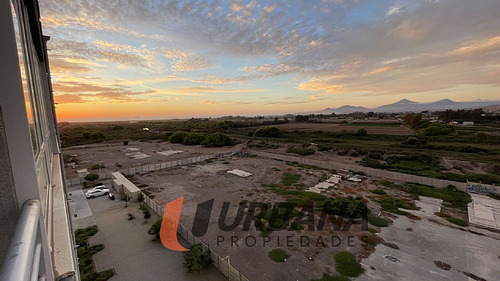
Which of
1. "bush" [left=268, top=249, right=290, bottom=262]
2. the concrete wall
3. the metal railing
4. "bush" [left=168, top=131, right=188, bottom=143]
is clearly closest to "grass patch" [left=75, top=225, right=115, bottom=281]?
"bush" [left=268, top=249, right=290, bottom=262]

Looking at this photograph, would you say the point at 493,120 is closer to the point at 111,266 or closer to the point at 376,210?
the point at 376,210

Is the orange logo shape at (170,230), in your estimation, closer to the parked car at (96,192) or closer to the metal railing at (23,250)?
the parked car at (96,192)

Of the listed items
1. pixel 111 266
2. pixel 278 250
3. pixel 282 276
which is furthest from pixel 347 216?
pixel 111 266

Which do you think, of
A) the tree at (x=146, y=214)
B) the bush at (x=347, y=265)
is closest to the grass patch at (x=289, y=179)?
the bush at (x=347, y=265)

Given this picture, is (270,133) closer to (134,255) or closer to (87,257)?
(134,255)

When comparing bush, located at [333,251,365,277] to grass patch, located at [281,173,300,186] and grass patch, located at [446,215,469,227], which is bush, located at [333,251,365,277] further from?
grass patch, located at [281,173,300,186]
